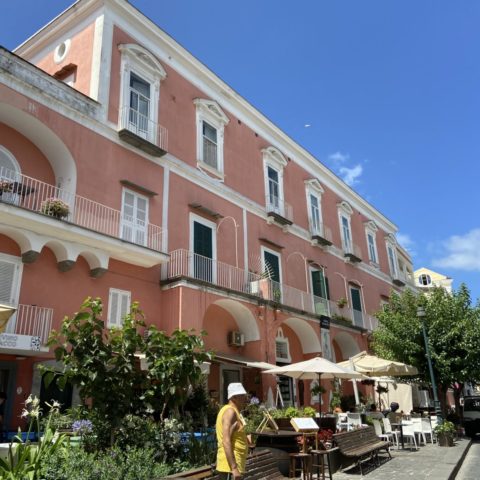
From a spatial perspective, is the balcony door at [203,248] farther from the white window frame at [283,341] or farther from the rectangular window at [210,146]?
the white window frame at [283,341]

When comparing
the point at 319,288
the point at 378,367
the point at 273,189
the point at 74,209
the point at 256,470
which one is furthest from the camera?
the point at 319,288

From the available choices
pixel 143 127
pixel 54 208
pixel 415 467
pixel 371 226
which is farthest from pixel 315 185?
pixel 415 467

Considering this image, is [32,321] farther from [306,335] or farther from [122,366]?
[306,335]

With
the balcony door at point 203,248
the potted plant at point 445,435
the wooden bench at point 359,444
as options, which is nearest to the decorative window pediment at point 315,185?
the balcony door at point 203,248

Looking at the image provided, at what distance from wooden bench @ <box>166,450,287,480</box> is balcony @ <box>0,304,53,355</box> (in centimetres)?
566

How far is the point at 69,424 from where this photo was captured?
26.9 ft

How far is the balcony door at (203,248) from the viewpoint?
49.0 ft

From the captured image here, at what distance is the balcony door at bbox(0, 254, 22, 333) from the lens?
1027 centimetres

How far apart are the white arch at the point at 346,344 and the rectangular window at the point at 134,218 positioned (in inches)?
452

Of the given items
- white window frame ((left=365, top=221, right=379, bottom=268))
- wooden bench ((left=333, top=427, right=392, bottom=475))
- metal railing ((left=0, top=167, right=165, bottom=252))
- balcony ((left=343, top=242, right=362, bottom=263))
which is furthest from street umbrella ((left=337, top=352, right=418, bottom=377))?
white window frame ((left=365, top=221, right=379, bottom=268))

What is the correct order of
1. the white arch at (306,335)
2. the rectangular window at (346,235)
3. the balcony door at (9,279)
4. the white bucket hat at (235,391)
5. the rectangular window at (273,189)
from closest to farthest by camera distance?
the white bucket hat at (235,391), the balcony door at (9,279), the white arch at (306,335), the rectangular window at (273,189), the rectangular window at (346,235)

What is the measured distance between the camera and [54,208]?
10.9 metres

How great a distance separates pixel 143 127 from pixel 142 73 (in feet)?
6.32

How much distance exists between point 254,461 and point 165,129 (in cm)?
1161
